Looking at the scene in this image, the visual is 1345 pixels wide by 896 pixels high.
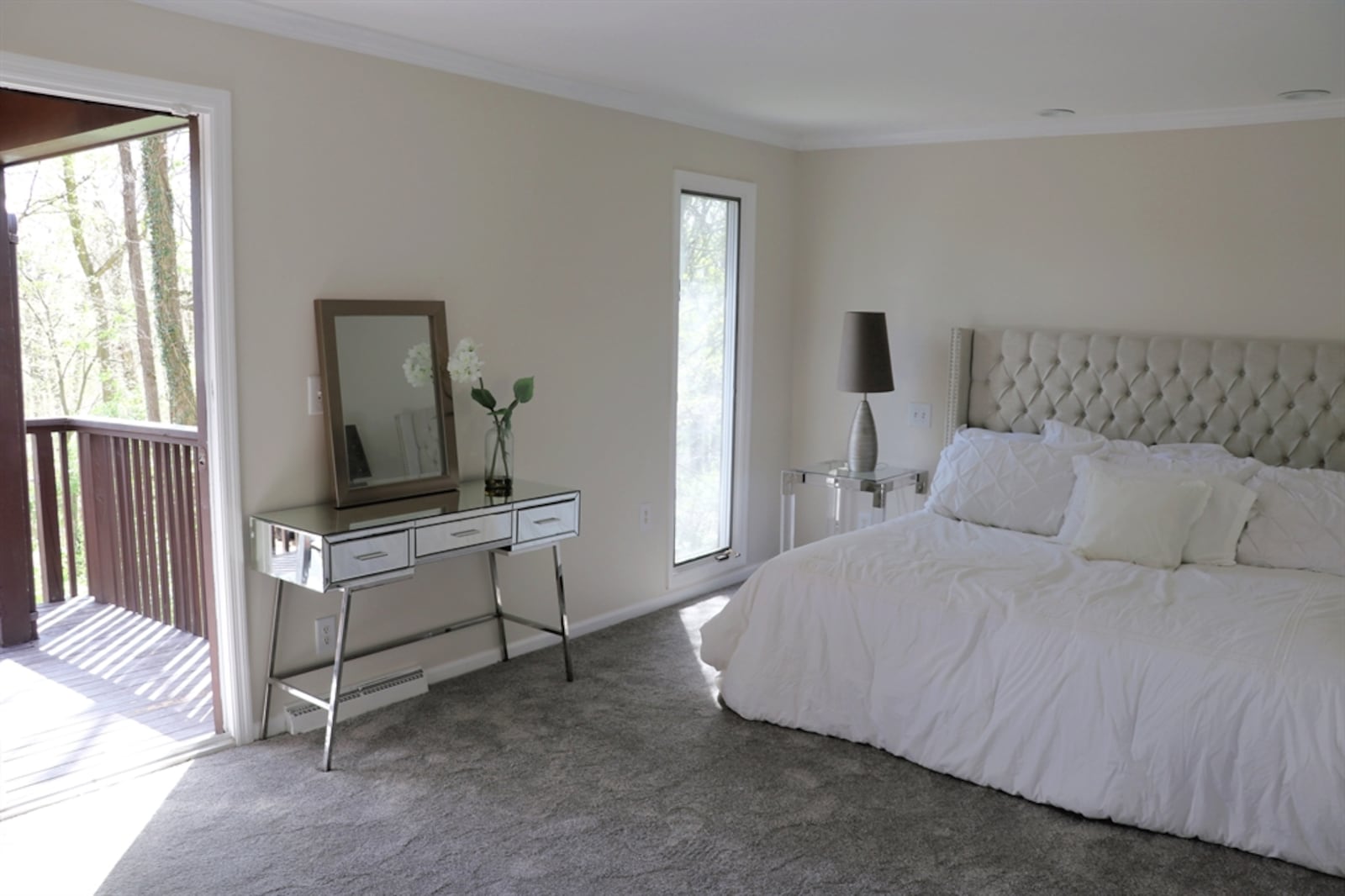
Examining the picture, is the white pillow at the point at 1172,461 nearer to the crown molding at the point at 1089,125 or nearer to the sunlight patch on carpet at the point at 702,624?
the crown molding at the point at 1089,125

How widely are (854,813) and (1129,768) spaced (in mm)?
806

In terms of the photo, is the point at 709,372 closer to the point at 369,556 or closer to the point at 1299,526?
the point at 369,556

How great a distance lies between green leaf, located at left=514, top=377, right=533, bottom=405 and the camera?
3.98 meters

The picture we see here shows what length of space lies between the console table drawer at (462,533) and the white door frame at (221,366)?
602 mm

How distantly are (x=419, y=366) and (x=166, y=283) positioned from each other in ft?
5.57

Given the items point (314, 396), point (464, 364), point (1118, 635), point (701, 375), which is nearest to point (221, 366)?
point (314, 396)

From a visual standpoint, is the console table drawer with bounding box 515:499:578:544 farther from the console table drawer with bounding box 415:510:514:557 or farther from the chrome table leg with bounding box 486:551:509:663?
the chrome table leg with bounding box 486:551:509:663

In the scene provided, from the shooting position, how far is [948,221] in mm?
5180

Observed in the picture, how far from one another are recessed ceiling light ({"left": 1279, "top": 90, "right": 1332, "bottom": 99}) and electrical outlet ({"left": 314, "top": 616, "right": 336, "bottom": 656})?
4160 millimetres

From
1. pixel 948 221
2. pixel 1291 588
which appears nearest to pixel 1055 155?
pixel 948 221

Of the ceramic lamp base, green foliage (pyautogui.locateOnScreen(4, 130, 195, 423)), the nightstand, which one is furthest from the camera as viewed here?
the ceramic lamp base

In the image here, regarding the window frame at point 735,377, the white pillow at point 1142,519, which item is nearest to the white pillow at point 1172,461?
the white pillow at point 1142,519

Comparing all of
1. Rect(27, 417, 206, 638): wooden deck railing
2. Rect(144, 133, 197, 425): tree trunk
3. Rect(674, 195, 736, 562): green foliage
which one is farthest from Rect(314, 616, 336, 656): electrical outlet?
Rect(674, 195, 736, 562): green foliage

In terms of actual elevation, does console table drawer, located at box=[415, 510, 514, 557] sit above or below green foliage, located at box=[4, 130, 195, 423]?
below
